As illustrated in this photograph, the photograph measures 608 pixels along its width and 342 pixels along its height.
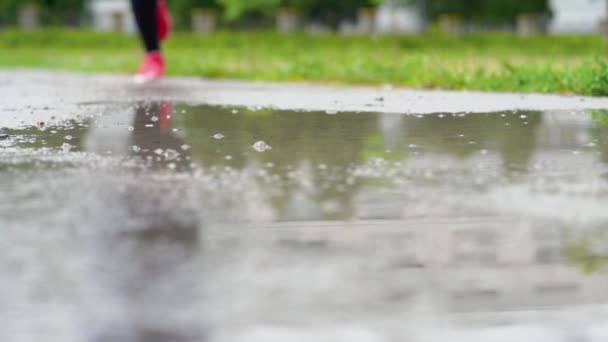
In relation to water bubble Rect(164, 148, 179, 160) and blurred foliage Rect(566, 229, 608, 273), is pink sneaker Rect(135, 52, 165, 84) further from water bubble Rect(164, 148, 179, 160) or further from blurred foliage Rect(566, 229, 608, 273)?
blurred foliage Rect(566, 229, 608, 273)

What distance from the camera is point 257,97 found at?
11.7 metres

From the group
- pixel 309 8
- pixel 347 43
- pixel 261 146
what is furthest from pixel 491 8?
pixel 261 146

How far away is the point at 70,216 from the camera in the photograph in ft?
15.4

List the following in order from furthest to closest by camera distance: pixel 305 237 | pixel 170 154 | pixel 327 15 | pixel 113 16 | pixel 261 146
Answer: pixel 327 15 < pixel 113 16 < pixel 261 146 < pixel 170 154 < pixel 305 237

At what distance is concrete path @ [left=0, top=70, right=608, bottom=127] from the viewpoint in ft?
32.6

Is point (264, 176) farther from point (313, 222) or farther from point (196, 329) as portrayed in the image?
point (196, 329)

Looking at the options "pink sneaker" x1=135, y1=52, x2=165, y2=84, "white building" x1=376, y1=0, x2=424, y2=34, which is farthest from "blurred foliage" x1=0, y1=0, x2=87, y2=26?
"pink sneaker" x1=135, y1=52, x2=165, y2=84

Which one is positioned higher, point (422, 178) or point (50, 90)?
point (50, 90)

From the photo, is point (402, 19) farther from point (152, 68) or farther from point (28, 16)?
point (152, 68)

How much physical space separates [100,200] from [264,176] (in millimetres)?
986

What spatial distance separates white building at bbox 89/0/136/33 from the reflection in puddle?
45014mm

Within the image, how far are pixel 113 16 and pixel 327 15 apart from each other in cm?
953

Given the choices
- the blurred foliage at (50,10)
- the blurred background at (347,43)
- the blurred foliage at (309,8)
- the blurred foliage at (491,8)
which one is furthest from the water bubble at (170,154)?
the blurred foliage at (50,10)

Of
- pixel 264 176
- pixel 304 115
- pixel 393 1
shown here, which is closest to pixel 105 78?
pixel 304 115
